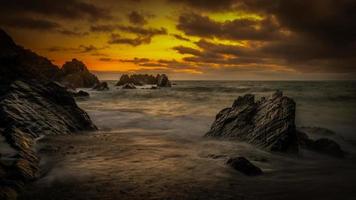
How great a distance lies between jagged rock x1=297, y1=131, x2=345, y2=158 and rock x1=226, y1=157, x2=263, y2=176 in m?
4.21

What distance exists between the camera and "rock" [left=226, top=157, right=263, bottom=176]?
26.8ft

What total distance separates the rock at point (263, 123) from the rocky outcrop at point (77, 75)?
67.9 metres

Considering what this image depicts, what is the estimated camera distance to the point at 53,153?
9.91 meters

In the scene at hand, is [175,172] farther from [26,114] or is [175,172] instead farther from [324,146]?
[26,114]

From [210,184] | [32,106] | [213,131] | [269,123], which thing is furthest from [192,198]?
[32,106]

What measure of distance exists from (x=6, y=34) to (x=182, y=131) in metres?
17.8

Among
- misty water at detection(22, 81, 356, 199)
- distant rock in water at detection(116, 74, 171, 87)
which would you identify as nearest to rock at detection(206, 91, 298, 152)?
misty water at detection(22, 81, 356, 199)

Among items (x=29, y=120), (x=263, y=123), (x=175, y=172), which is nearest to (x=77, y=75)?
(x=29, y=120)

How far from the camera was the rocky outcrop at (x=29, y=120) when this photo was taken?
7156mm

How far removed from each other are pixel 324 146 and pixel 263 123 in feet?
7.33

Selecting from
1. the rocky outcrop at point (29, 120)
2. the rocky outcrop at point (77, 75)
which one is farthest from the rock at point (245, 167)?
the rocky outcrop at point (77, 75)

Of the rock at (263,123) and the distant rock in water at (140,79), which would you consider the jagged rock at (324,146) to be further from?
the distant rock in water at (140,79)

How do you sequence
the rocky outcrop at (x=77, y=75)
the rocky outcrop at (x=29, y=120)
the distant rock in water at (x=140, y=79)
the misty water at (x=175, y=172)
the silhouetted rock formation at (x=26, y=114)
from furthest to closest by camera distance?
the distant rock in water at (x=140, y=79), the rocky outcrop at (x=77, y=75), the silhouetted rock formation at (x=26, y=114), the rocky outcrop at (x=29, y=120), the misty water at (x=175, y=172)

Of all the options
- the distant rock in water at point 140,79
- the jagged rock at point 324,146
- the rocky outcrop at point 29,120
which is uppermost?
the distant rock in water at point 140,79
